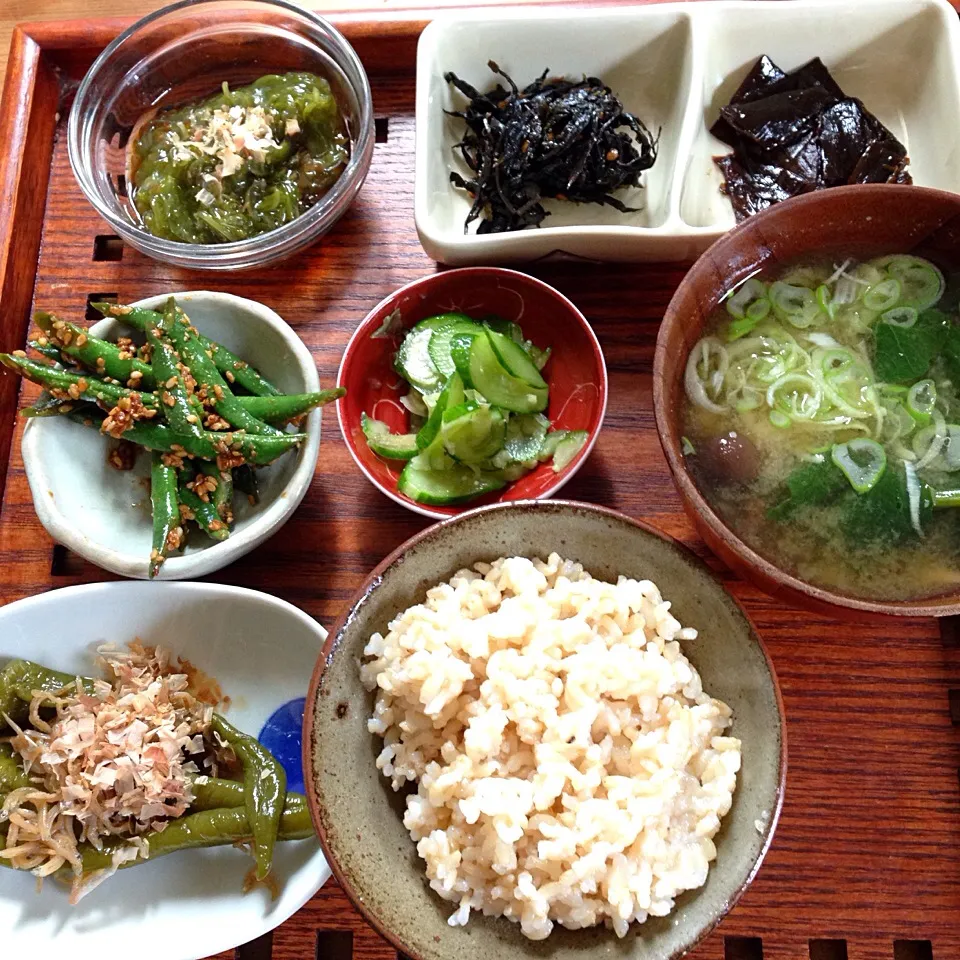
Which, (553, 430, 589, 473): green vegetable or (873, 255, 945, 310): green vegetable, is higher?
(873, 255, 945, 310): green vegetable

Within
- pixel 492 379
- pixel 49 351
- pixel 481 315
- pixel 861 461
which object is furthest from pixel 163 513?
pixel 861 461

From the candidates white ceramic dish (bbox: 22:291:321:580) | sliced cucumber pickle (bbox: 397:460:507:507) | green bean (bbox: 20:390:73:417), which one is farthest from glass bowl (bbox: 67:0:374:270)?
sliced cucumber pickle (bbox: 397:460:507:507)

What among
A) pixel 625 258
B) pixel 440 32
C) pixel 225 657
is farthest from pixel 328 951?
pixel 440 32

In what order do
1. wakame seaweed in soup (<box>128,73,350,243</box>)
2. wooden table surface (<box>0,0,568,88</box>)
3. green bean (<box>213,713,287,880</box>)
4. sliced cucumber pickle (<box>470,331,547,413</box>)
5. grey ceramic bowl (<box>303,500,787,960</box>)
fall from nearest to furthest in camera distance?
grey ceramic bowl (<box>303,500,787,960</box>), green bean (<box>213,713,287,880</box>), sliced cucumber pickle (<box>470,331,547,413</box>), wakame seaweed in soup (<box>128,73,350,243</box>), wooden table surface (<box>0,0,568,88</box>)

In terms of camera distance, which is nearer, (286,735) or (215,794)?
(215,794)

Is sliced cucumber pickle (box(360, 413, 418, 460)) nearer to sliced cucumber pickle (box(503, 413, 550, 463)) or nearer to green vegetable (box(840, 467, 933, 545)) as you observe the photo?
sliced cucumber pickle (box(503, 413, 550, 463))

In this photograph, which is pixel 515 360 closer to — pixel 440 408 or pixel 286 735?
pixel 440 408

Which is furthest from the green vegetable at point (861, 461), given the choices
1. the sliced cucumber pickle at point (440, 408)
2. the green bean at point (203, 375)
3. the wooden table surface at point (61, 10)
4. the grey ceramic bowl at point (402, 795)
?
the wooden table surface at point (61, 10)
